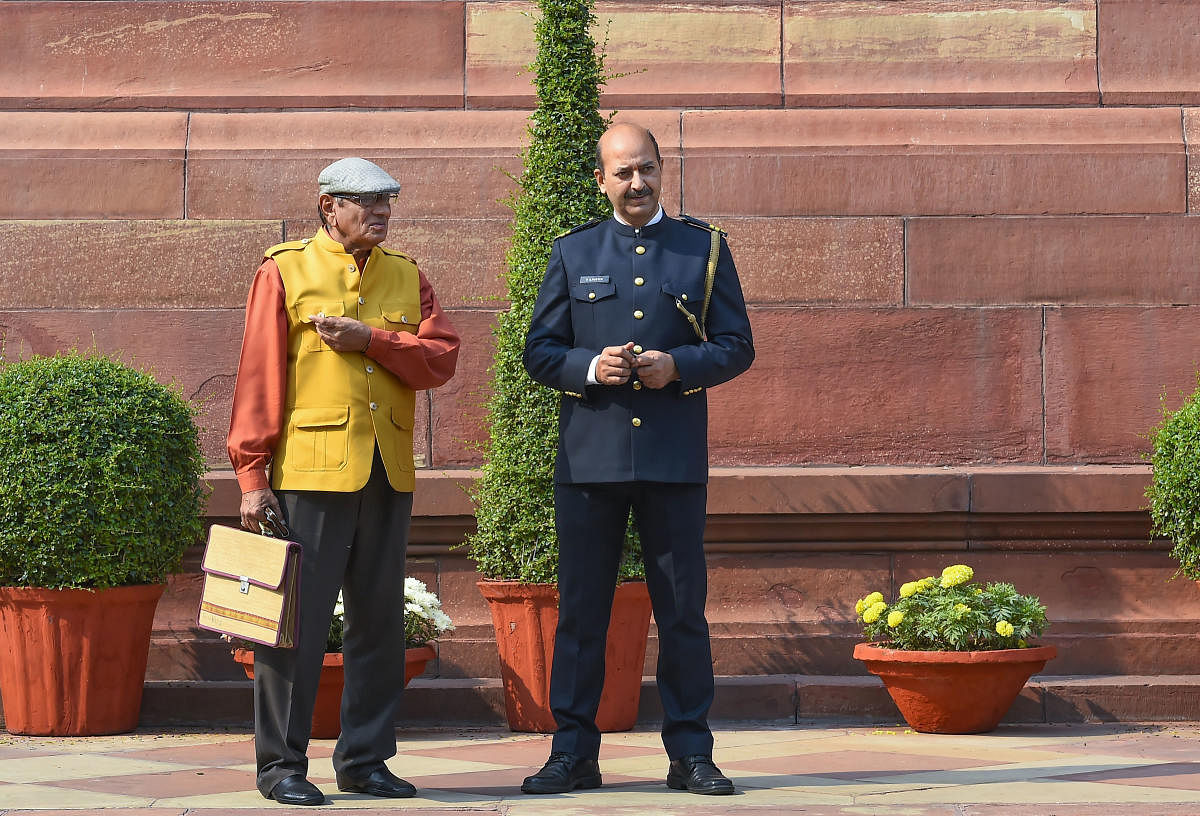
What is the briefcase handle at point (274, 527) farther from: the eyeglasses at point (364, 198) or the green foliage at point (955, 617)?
the green foliage at point (955, 617)

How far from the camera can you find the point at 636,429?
5629mm

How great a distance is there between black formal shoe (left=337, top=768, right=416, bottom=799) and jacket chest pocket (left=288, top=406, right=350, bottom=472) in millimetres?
1072

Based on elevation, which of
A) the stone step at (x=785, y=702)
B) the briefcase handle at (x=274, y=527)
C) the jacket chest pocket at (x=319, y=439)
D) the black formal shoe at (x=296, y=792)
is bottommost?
the stone step at (x=785, y=702)

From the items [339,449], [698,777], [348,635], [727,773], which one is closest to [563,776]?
Answer: [698,777]

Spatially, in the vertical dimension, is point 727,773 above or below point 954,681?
below

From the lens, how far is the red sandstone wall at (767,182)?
843cm

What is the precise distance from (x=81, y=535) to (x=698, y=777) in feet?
10.1

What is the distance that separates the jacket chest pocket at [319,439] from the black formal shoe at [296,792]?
1.03m

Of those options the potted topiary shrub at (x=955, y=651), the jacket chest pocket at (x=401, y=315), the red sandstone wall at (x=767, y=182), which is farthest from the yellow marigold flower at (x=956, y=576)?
the jacket chest pocket at (x=401, y=315)

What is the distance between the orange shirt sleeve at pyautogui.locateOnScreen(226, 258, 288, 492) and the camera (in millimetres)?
5461

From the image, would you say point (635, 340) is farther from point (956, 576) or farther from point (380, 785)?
point (956, 576)

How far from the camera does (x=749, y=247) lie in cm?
862

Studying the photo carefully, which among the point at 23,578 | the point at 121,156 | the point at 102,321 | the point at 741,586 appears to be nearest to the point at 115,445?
the point at 23,578

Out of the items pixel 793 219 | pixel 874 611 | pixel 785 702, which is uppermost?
pixel 793 219
